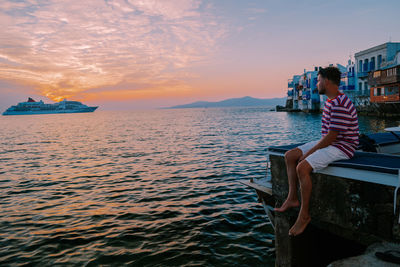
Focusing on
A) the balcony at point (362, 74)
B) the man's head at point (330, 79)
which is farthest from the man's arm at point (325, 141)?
the balcony at point (362, 74)

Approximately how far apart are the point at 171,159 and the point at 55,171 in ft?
23.5

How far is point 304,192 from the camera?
12.6ft

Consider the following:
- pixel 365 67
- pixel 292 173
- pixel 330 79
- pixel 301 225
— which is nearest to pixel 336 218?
pixel 301 225

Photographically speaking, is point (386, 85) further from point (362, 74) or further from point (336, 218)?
point (336, 218)

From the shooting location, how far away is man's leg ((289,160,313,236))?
379 cm

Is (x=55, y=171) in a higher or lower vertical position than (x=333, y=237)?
lower

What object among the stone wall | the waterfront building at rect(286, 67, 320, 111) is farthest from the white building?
the stone wall

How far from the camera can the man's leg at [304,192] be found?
12.4ft

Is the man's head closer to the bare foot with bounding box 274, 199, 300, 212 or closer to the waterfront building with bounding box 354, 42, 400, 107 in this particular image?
the bare foot with bounding box 274, 199, 300, 212

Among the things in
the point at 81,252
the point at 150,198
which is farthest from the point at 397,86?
the point at 81,252

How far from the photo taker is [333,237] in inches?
176

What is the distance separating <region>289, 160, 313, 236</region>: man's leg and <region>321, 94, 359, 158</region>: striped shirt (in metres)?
0.60

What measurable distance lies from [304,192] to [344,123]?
1162 millimetres

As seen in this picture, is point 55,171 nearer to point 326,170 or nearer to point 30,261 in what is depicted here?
point 30,261
